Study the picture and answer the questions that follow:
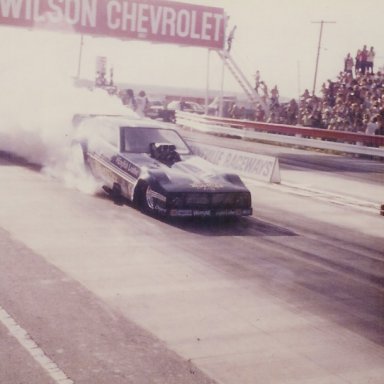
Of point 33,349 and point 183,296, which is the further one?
point 183,296

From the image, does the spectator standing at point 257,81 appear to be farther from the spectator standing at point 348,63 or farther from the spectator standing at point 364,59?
the spectator standing at point 364,59

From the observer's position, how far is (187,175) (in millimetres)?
10375

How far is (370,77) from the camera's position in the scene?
90.3 feet

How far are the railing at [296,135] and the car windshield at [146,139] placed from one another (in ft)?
41.5

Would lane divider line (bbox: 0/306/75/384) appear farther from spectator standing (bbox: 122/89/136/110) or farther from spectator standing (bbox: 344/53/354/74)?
spectator standing (bbox: 344/53/354/74)

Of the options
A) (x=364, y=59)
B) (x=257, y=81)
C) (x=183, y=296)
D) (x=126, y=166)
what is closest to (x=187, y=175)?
(x=126, y=166)

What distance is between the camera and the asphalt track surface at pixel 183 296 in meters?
4.96

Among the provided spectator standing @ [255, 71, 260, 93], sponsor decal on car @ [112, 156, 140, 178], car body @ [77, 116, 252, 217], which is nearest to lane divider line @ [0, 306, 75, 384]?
car body @ [77, 116, 252, 217]

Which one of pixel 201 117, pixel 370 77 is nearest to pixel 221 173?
pixel 370 77

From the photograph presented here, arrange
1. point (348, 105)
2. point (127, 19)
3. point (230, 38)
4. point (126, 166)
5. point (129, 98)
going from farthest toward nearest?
point (230, 38), point (129, 98), point (127, 19), point (348, 105), point (126, 166)

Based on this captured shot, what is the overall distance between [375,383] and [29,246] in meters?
4.85

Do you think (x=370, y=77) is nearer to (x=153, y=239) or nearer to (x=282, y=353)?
(x=153, y=239)

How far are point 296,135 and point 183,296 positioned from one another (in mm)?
21870

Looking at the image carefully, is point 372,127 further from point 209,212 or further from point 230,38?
point 209,212
